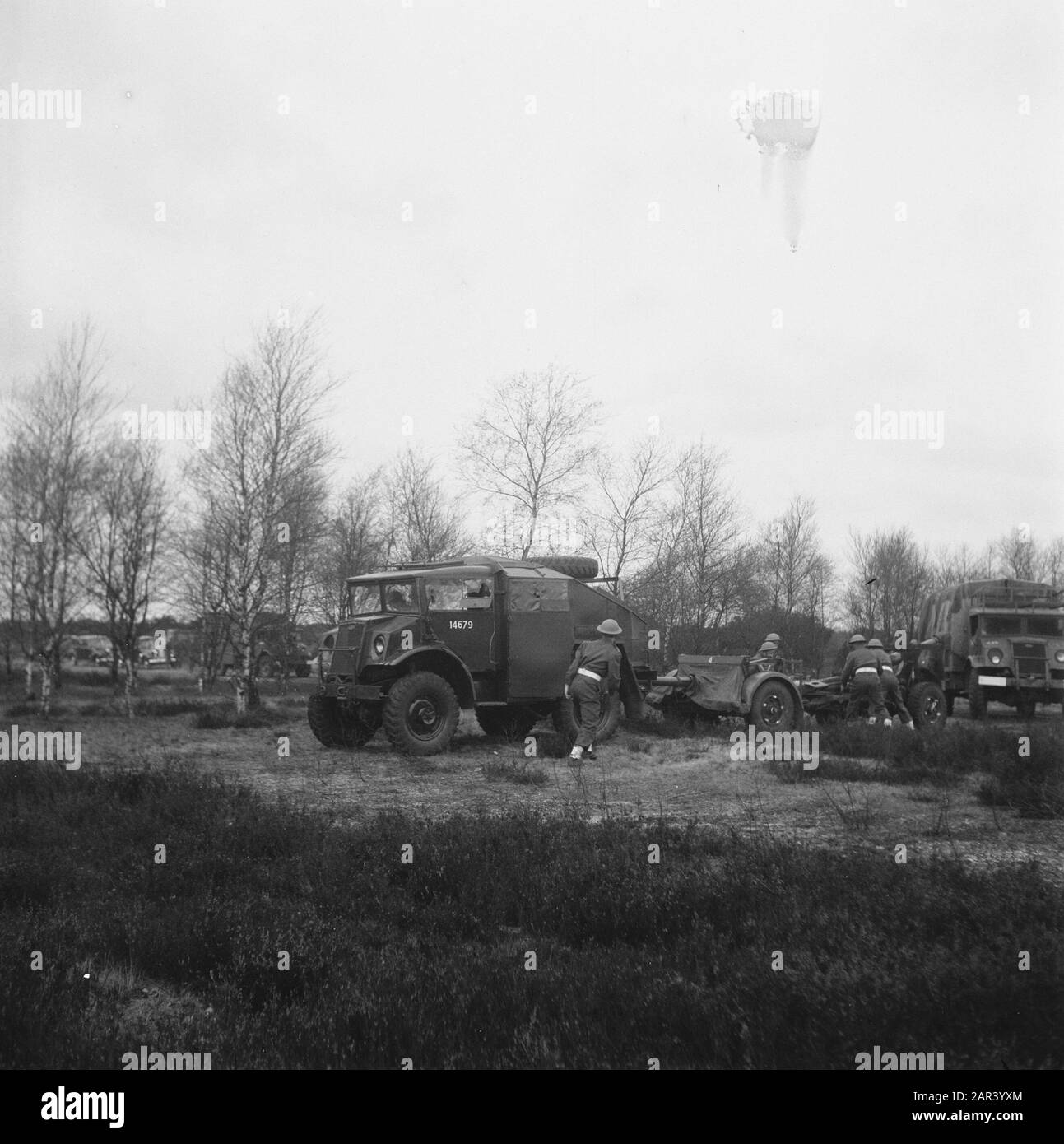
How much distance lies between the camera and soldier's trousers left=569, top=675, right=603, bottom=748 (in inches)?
522

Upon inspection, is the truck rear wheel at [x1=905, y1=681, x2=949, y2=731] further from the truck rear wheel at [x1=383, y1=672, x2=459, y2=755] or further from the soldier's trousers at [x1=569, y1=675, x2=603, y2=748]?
the truck rear wheel at [x1=383, y1=672, x2=459, y2=755]

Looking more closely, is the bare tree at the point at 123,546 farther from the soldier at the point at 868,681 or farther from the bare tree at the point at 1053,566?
the bare tree at the point at 1053,566

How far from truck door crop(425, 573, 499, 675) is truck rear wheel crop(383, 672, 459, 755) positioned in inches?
26.7

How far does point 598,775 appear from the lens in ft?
39.1

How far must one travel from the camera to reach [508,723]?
16.4 metres

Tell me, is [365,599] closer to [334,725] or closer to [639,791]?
[334,725]

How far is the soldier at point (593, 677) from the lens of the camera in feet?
43.8

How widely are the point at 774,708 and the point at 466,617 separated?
15.3ft

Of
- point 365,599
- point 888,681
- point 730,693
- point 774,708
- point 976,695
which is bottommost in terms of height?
point 976,695

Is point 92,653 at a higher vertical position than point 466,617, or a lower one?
lower

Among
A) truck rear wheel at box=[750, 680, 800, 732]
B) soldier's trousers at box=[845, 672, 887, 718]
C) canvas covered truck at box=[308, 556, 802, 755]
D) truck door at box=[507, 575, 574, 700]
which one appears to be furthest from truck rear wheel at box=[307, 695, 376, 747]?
Answer: soldier's trousers at box=[845, 672, 887, 718]

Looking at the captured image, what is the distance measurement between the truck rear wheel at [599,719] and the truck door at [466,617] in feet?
4.30

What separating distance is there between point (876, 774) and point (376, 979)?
778 cm

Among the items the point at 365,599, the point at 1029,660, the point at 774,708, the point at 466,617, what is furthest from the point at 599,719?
the point at 1029,660
